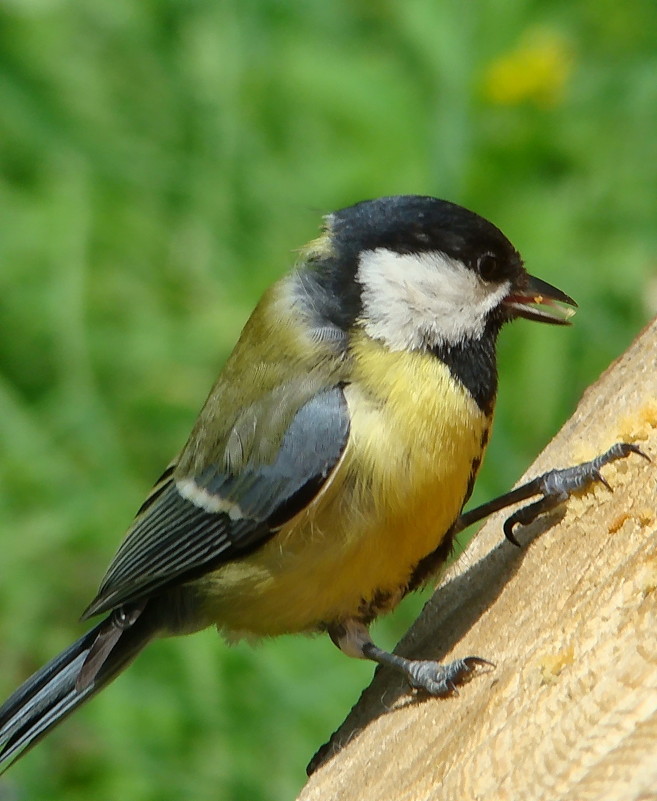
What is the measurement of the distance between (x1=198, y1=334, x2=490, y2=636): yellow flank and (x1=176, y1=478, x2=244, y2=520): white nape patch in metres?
0.06

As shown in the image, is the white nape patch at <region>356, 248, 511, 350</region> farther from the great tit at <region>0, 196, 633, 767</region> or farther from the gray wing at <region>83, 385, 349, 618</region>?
the gray wing at <region>83, 385, 349, 618</region>

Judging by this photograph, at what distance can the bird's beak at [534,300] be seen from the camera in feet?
4.59

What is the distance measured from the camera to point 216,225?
7.66 ft

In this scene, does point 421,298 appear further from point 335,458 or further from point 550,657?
point 550,657

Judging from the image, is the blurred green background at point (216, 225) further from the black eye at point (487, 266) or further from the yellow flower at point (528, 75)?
the black eye at point (487, 266)

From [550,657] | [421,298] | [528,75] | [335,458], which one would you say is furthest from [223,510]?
[528,75]

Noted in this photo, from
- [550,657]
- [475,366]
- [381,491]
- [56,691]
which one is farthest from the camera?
[56,691]

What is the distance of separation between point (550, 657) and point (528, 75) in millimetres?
1535

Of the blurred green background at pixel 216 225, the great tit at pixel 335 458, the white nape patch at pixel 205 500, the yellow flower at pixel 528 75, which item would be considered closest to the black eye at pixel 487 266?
the great tit at pixel 335 458

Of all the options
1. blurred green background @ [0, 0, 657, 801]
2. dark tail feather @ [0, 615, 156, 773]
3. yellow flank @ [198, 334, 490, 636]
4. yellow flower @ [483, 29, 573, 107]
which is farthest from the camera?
yellow flower @ [483, 29, 573, 107]

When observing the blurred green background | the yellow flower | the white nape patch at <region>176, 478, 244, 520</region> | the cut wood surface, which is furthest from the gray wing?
the yellow flower

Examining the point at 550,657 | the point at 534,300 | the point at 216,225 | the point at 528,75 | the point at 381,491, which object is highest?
the point at 216,225

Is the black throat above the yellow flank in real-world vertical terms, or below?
above

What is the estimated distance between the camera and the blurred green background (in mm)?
1890
